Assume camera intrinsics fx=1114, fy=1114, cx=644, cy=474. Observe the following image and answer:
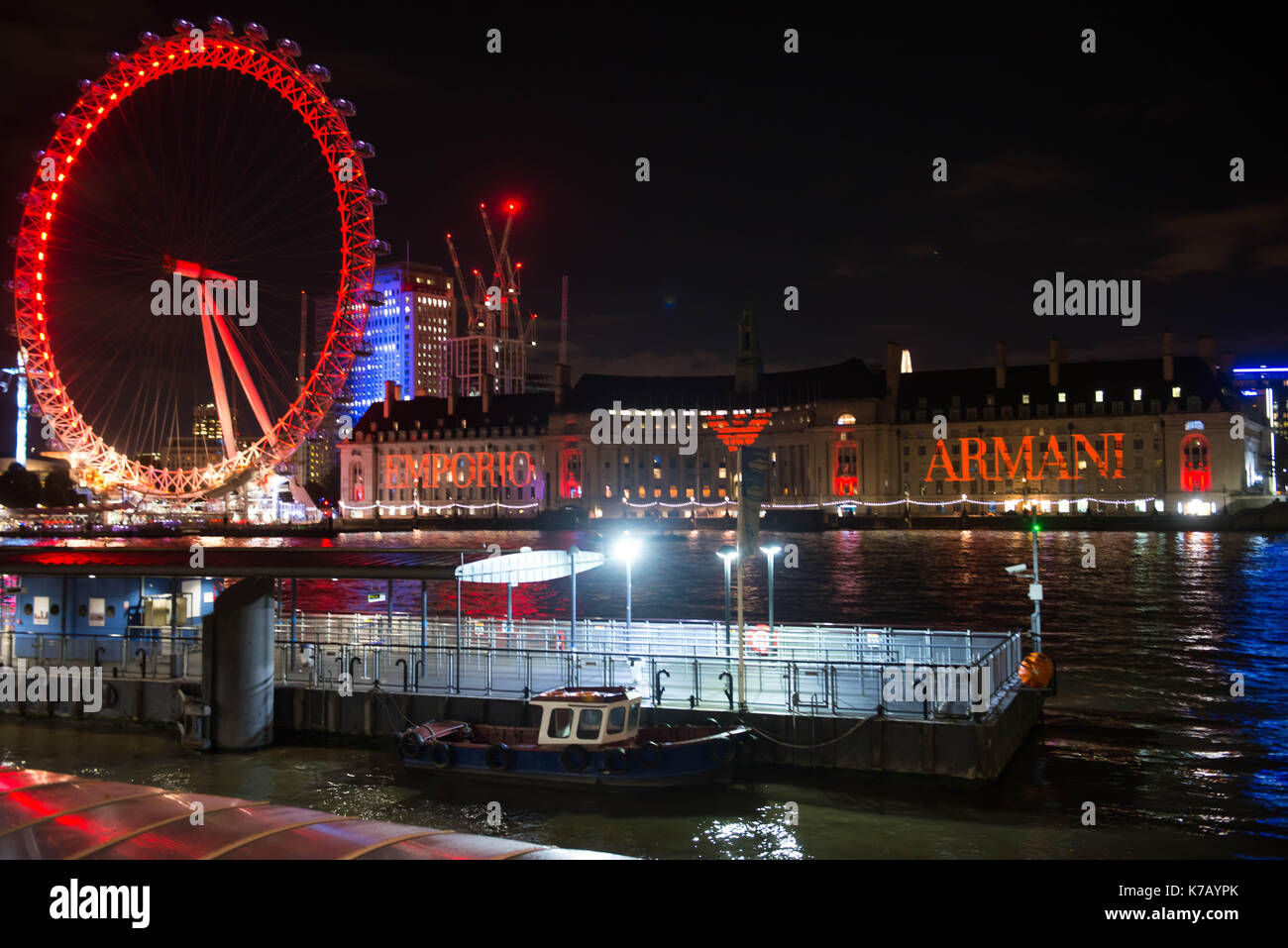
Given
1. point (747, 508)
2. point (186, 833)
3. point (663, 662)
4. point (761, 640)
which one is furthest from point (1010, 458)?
point (186, 833)

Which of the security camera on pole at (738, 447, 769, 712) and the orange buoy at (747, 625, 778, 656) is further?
the orange buoy at (747, 625, 778, 656)

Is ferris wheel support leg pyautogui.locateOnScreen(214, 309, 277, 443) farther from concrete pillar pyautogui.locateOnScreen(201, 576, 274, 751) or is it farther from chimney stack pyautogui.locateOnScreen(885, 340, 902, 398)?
chimney stack pyautogui.locateOnScreen(885, 340, 902, 398)

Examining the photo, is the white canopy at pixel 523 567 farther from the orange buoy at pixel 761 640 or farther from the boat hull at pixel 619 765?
the boat hull at pixel 619 765

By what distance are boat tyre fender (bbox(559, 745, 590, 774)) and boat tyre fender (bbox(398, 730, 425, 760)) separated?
349 centimetres

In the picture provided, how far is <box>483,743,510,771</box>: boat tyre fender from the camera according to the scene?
24.2m

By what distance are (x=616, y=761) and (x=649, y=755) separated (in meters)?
0.70

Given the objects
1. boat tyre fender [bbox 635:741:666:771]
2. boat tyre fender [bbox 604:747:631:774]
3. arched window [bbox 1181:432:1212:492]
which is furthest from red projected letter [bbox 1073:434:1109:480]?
boat tyre fender [bbox 604:747:631:774]

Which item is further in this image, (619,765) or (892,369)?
(892,369)

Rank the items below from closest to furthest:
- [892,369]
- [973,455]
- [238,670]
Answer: [238,670] → [973,455] → [892,369]

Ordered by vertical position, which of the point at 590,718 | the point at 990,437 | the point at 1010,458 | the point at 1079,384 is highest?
the point at 1079,384

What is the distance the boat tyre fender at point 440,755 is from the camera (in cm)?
2475

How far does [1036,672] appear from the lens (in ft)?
97.1

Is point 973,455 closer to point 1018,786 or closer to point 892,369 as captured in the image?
point 892,369
